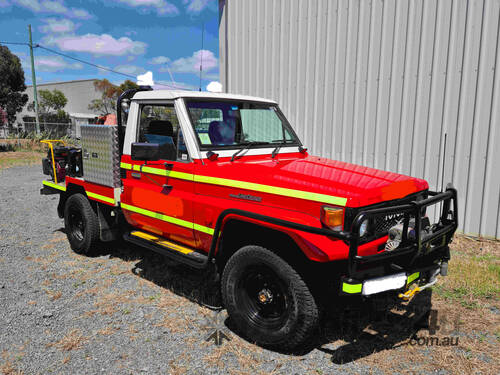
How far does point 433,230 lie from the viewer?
11.2 feet

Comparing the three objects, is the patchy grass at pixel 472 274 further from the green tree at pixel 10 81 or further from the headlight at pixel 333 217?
the green tree at pixel 10 81

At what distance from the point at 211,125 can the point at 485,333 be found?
10.6ft

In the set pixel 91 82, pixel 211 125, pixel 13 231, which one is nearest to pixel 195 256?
pixel 211 125

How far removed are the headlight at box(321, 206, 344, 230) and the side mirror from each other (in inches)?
65.8

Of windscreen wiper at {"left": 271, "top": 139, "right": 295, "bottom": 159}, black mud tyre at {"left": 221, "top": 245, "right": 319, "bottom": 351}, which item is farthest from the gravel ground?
windscreen wiper at {"left": 271, "top": 139, "right": 295, "bottom": 159}

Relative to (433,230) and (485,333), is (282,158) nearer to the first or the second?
(433,230)

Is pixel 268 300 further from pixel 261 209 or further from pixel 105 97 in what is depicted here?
pixel 105 97

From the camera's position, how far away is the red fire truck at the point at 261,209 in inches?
112

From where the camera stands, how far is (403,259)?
3068mm

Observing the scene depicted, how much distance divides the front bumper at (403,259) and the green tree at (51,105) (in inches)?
2075

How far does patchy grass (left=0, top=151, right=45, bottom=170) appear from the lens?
16.5 metres

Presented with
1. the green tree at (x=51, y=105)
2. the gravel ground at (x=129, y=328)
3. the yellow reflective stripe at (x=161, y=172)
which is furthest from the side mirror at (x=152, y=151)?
the green tree at (x=51, y=105)

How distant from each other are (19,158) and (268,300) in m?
19.2

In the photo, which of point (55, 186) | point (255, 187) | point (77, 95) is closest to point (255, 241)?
point (255, 187)
